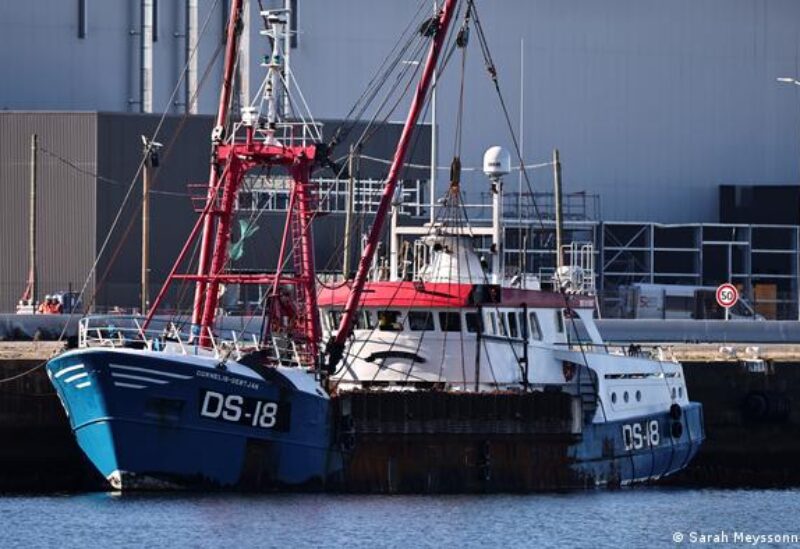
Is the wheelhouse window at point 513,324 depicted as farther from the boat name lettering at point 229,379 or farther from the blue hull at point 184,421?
the boat name lettering at point 229,379

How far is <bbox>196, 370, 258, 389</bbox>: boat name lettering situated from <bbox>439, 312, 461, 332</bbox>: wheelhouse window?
524cm

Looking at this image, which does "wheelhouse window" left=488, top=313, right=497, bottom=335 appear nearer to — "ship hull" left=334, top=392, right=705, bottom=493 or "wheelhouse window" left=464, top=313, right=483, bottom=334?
"wheelhouse window" left=464, top=313, right=483, bottom=334

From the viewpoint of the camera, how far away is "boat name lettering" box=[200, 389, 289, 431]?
41.2 metres

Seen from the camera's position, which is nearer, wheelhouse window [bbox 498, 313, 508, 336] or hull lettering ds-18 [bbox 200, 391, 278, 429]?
hull lettering ds-18 [bbox 200, 391, 278, 429]

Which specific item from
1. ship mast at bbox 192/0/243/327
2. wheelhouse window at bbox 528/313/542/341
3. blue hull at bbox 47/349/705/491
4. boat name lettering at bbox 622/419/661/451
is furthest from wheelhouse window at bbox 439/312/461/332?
boat name lettering at bbox 622/419/661/451

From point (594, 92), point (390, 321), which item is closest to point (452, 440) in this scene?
point (390, 321)

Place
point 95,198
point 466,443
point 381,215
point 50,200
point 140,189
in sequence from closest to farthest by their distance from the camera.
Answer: point 466,443 < point 381,215 < point 140,189 < point 95,198 < point 50,200

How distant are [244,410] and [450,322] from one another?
5.61 meters

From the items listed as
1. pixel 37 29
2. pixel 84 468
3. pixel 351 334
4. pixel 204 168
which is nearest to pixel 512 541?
pixel 351 334

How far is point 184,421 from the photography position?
41031mm

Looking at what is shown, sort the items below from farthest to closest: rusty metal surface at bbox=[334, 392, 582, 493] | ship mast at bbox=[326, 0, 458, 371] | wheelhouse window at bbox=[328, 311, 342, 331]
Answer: wheelhouse window at bbox=[328, 311, 342, 331], ship mast at bbox=[326, 0, 458, 371], rusty metal surface at bbox=[334, 392, 582, 493]

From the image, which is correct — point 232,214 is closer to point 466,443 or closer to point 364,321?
point 364,321

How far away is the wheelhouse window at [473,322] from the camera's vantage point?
45.5 m

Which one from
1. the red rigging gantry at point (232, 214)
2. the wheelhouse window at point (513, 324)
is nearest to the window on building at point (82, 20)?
the red rigging gantry at point (232, 214)
